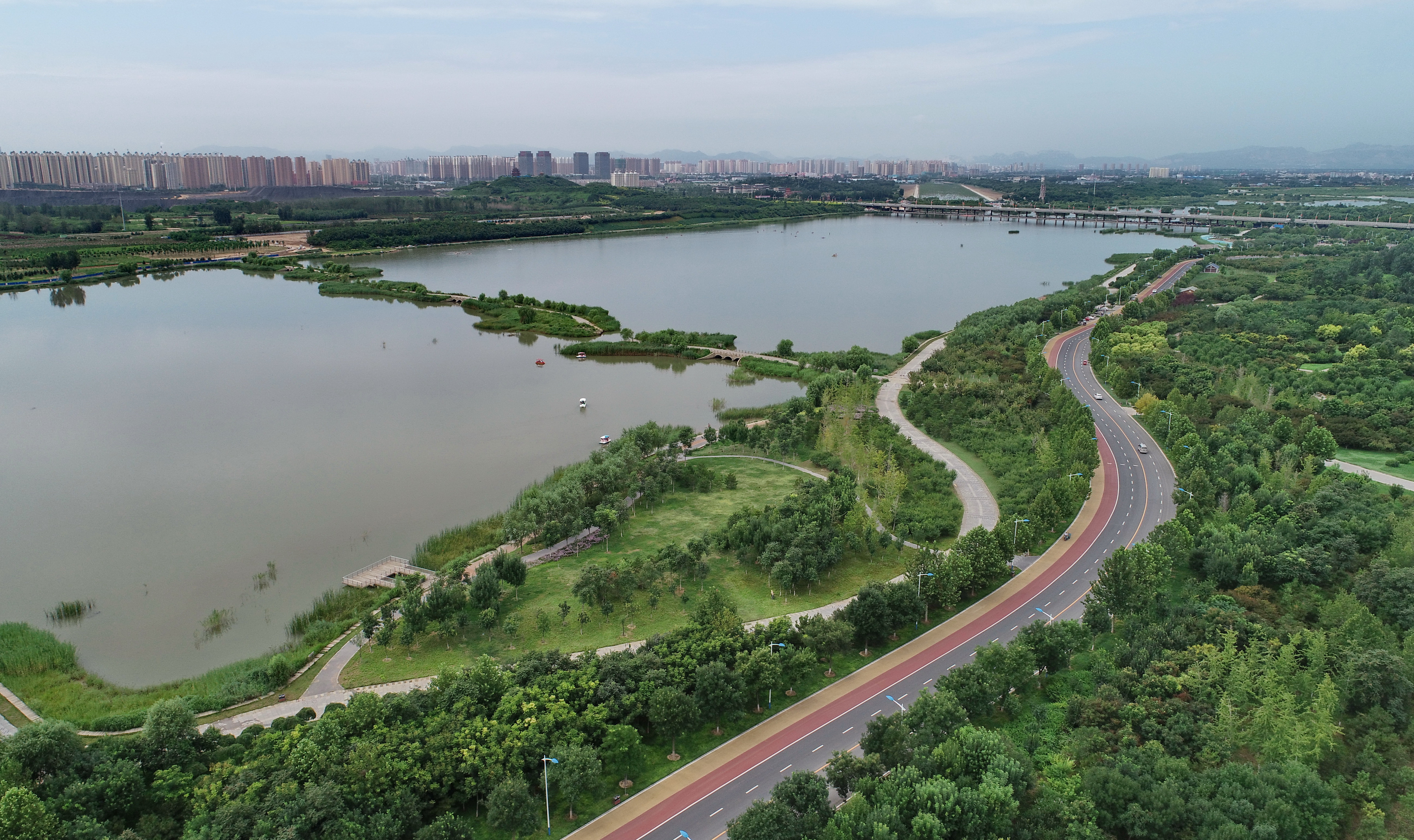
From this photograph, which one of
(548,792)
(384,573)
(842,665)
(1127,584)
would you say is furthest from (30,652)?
(1127,584)

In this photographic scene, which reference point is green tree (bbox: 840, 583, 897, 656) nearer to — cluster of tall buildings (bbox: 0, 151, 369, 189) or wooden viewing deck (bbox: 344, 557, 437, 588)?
wooden viewing deck (bbox: 344, 557, 437, 588)

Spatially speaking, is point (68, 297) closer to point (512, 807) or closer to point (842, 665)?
point (512, 807)

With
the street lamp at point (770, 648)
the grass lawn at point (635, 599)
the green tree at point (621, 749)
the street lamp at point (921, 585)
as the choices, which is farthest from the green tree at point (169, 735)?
the street lamp at point (921, 585)

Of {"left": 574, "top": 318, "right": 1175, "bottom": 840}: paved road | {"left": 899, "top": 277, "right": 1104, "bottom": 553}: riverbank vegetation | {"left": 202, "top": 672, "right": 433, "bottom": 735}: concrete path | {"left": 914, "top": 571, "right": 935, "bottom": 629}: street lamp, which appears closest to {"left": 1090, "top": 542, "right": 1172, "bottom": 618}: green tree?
{"left": 574, "top": 318, "right": 1175, "bottom": 840}: paved road

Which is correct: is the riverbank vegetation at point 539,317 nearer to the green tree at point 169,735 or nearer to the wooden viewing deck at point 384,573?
the wooden viewing deck at point 384,573

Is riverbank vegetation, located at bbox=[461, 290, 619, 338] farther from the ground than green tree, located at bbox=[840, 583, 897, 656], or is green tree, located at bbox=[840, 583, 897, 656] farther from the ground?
riverbank vegetation, located at bbox=[461, 290, 619, 338]

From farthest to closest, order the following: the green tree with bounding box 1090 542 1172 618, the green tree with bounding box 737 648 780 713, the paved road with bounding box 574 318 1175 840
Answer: the green tree with bounding box 1090 542 1172 618 → the green tree with bounding box 737 648 780 713 → the paved road with bounding box 574 318 1175 840
